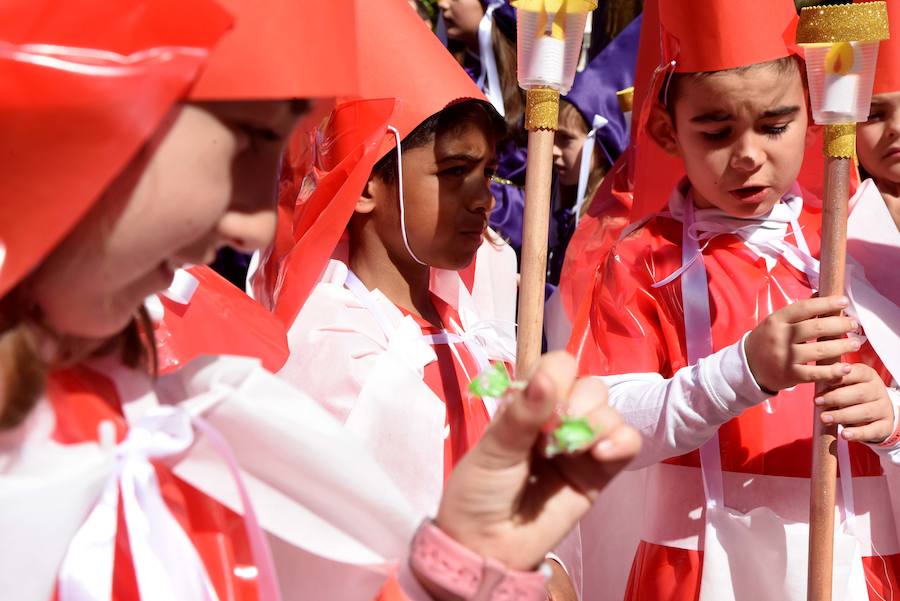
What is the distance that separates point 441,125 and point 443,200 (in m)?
0.16

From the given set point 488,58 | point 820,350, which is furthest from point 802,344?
point 488,58

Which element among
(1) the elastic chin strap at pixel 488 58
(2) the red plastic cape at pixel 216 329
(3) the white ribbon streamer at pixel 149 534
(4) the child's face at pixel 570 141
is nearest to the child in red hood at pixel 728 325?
(2) the red plastic cape at pixel 216 329

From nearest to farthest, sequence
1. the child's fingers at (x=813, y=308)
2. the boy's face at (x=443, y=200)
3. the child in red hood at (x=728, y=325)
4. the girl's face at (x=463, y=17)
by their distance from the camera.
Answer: the child's fingers at (x=813, y=308) → the child in red hood at (x=728, y=325) → the boy's face at (x=443, y=200) → the girl's face at (x=463, y=17)

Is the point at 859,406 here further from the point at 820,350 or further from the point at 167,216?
the point at 167,216

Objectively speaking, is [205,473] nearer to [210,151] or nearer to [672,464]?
[210,151]

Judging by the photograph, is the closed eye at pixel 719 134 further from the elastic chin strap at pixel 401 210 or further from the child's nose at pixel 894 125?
the elastic chin strap at pixel 401 210

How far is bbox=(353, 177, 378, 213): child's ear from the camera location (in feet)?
8.03

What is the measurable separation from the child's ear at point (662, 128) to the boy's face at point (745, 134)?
88mm

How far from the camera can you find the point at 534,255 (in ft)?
6.23

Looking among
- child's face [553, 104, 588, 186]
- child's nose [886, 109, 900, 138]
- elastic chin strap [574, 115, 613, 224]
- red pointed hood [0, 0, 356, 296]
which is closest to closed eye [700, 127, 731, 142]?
child's nose [886, 109, 900, 138]

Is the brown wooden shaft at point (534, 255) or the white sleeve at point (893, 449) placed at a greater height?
the brown wooden shaft at point (534, 255)

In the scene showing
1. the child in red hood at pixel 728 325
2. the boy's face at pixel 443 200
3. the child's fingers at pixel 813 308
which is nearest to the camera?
the child's fingers at pixel 813 308

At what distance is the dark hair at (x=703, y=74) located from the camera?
2.12 metres

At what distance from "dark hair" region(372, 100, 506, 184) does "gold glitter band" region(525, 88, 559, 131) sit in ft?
1.64
